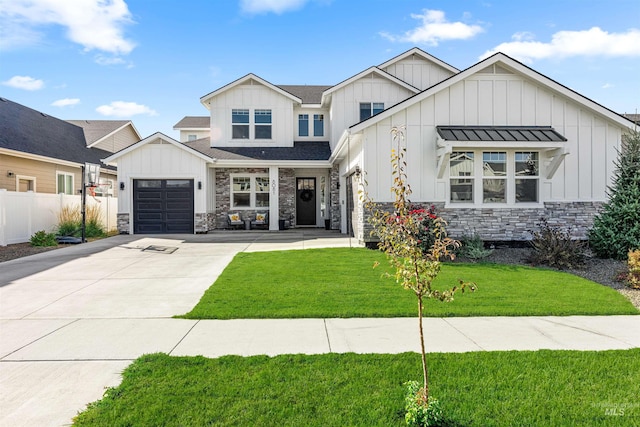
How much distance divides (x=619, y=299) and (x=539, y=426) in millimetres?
5035

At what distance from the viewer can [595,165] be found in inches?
456

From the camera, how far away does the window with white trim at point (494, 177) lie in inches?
450

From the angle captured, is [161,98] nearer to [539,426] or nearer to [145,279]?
[145,279]

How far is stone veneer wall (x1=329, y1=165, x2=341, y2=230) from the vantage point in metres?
17.7

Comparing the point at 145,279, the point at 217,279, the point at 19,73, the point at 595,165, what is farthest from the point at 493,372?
the point at 19,73

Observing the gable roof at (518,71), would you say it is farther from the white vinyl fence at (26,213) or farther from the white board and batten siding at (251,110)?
the white vinyl fence at (26,213)

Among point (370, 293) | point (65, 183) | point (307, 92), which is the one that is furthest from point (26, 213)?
point (307, 92)

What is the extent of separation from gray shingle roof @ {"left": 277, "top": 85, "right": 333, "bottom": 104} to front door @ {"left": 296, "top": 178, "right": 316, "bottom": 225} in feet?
13.8

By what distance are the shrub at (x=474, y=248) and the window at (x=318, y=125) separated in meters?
10.7

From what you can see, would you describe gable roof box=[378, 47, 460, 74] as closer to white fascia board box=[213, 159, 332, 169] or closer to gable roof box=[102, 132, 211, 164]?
white fascia board box=[213, 159, 332, 169]

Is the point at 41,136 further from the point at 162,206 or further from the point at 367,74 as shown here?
the point at 367,74

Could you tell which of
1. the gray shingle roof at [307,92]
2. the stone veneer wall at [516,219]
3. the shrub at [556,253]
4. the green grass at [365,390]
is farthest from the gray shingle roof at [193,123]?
the green grass at [365,390]

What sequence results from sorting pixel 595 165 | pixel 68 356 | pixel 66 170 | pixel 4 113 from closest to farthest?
1. pixel 68 356
2. pixel 595 165
3. pixel 4 113
4. pixel 66 170

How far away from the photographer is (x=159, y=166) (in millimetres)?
15883
